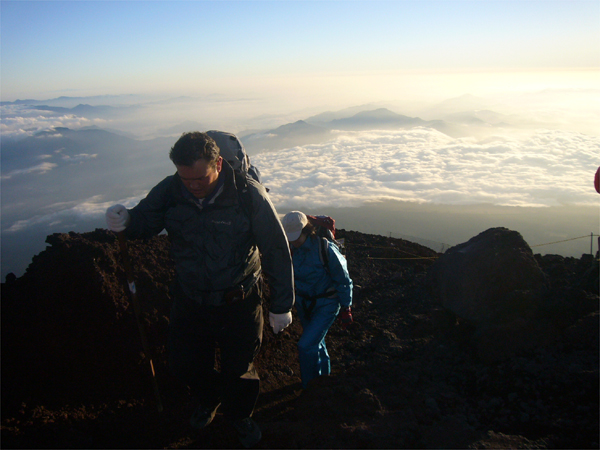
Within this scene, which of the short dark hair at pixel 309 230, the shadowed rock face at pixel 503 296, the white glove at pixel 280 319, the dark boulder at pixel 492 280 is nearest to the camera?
the white glove at pixel 280 319

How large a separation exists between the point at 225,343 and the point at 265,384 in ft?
6.22

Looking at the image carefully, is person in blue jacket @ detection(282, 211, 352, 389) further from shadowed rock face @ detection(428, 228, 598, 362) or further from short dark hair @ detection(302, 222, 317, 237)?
shadowed rock face @ detection(428, 228, 598, 362)

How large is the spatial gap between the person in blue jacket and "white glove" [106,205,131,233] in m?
1.77

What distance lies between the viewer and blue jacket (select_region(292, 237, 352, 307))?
176 inches

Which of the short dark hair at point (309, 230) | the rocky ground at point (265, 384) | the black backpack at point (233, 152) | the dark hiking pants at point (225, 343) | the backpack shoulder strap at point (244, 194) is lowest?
the rocky ground at point (265, 384)

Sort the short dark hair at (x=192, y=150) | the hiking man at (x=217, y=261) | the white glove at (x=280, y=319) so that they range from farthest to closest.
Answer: the white glove at (x=280, y=319)
the hiking man at (x=217, y=261)
the short dark hair at (x=192, y=150)

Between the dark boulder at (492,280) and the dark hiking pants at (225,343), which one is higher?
the dark hiking pants at (225,343)

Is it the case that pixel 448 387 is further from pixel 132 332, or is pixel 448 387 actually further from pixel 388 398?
pixel 132 332

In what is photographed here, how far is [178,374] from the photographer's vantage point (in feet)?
11.1

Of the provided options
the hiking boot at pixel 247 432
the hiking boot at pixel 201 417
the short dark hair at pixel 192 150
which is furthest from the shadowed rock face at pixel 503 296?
the short dark hair at pixel 192 150

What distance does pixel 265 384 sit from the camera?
4.91 meters

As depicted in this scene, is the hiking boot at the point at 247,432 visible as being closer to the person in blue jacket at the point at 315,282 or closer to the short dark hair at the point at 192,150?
the person in blue jacket at the point at 315,282

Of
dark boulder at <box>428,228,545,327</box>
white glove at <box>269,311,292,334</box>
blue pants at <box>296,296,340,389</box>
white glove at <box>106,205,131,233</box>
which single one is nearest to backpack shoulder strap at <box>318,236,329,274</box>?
blue pants at <box>296,296,340,389</box>

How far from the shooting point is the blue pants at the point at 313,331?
4523 millimetres
